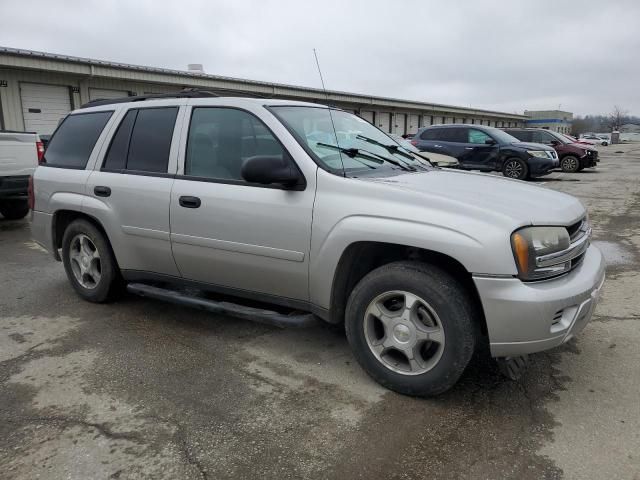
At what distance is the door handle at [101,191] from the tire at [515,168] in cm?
1254

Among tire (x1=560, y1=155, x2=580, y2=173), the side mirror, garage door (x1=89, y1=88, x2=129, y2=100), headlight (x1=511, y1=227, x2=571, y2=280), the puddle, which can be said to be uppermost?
garage door (x1=89, y1=88, x2=129, y2=100)

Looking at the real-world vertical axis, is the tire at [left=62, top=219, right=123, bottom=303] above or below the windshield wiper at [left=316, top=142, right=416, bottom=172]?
below

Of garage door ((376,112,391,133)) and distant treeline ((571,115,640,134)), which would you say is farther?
distant treeline ((571,115,640,134))

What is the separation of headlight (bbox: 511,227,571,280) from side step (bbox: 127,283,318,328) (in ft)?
4.39

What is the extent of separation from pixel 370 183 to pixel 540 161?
12885mm

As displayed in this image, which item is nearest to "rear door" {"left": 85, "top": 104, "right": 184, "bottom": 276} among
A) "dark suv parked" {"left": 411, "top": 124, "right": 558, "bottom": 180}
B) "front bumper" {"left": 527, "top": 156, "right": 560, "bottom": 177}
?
"dark suv parked" {"left": 411, "top": 124, "right": 558, "bottom": 180}

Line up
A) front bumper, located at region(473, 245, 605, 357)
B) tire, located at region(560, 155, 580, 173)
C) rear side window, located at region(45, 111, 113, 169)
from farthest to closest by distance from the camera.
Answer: tire, located at region(560, 155, 580, 173)
rear side window, located at region(45, 111, 113, 169)
front bumper, located at region(473, 245, 605, 357)

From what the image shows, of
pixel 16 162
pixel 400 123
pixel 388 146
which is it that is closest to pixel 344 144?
pixel 388 146

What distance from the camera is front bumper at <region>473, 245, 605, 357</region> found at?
102 inches

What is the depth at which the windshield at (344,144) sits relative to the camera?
336cm

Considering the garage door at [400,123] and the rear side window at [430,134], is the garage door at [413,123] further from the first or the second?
the rear side window at [430,134]

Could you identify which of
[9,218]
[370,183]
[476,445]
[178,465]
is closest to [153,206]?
[370,183]

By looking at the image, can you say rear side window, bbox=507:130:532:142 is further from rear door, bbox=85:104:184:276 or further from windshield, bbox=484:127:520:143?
rear door, bbox=85:104:184:276

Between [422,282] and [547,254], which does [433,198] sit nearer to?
[422,282]
